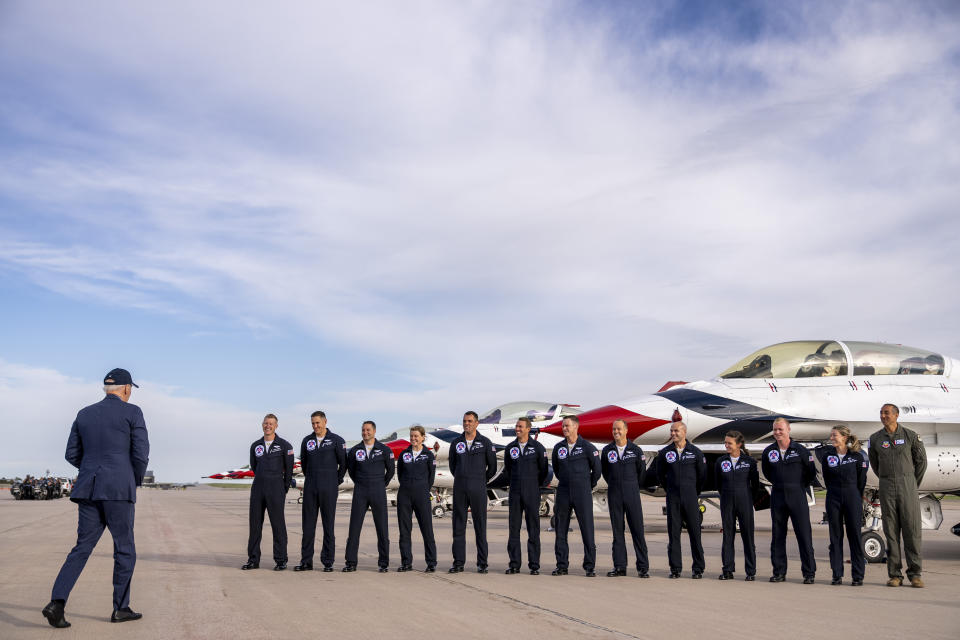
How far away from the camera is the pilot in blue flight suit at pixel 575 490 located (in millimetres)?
8992

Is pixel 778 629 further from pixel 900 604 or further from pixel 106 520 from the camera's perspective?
pixel 106 520

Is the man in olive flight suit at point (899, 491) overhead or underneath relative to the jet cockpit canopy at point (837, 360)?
underneath

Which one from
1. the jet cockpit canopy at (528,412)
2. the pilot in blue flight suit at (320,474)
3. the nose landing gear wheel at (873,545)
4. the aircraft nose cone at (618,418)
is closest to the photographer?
the pilot in blue flight suit at (320,474)

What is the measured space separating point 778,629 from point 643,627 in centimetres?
95

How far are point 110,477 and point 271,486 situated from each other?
3.46 metres

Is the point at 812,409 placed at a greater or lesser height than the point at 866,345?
lesser

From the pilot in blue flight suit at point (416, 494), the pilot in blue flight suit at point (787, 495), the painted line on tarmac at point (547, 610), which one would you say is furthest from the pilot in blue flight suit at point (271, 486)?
the pilot in blue flight suit at point (787, 495)

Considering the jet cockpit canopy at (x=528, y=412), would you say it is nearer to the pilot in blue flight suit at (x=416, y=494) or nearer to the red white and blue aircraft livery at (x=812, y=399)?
the red white and blue aircraft livery at (x=812, y=399)

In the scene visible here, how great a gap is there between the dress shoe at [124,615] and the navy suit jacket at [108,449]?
768mm

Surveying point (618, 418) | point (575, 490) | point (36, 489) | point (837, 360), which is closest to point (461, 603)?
point (575, 490)

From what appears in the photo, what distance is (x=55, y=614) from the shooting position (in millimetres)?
5520

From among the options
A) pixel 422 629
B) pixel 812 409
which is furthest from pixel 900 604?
pixel 812 409

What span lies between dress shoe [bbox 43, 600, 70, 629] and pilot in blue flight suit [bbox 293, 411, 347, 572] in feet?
12.4

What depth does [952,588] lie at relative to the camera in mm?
8234
